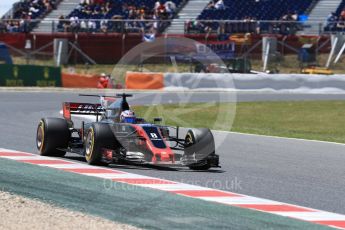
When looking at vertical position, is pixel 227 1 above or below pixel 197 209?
above

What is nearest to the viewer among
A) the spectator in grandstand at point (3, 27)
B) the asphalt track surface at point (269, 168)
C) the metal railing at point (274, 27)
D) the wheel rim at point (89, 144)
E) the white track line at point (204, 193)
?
the white track line at point (204, 193)

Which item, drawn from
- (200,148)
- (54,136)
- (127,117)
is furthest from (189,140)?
(54,136)

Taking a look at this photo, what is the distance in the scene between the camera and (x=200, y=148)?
11.9 metres

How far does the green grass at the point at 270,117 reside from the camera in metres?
20.7

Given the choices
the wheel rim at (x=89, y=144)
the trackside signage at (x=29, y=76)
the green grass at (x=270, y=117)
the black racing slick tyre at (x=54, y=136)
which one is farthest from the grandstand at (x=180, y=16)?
the wheel rim at (x=89, y=144)

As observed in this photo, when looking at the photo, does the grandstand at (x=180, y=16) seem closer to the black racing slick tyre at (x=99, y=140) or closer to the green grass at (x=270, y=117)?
the green grass at (x=270, y=117)

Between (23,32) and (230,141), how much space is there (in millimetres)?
28217

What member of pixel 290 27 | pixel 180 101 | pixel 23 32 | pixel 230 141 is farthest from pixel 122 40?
pixel 230 141

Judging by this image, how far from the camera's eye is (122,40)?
139 feet

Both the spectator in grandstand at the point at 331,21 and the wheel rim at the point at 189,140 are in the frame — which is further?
the spectator in grandstand at the point at 331,21

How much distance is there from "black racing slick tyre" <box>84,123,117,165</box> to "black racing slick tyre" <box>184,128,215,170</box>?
1.04 metres

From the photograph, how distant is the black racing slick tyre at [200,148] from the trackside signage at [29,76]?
80.7 feet

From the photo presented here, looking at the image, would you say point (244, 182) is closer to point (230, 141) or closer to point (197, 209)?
point (197, 209)

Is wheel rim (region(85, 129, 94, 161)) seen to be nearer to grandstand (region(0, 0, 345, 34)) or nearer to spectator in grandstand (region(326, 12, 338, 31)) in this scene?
grandstand (region(0, 0, 345, 34))
